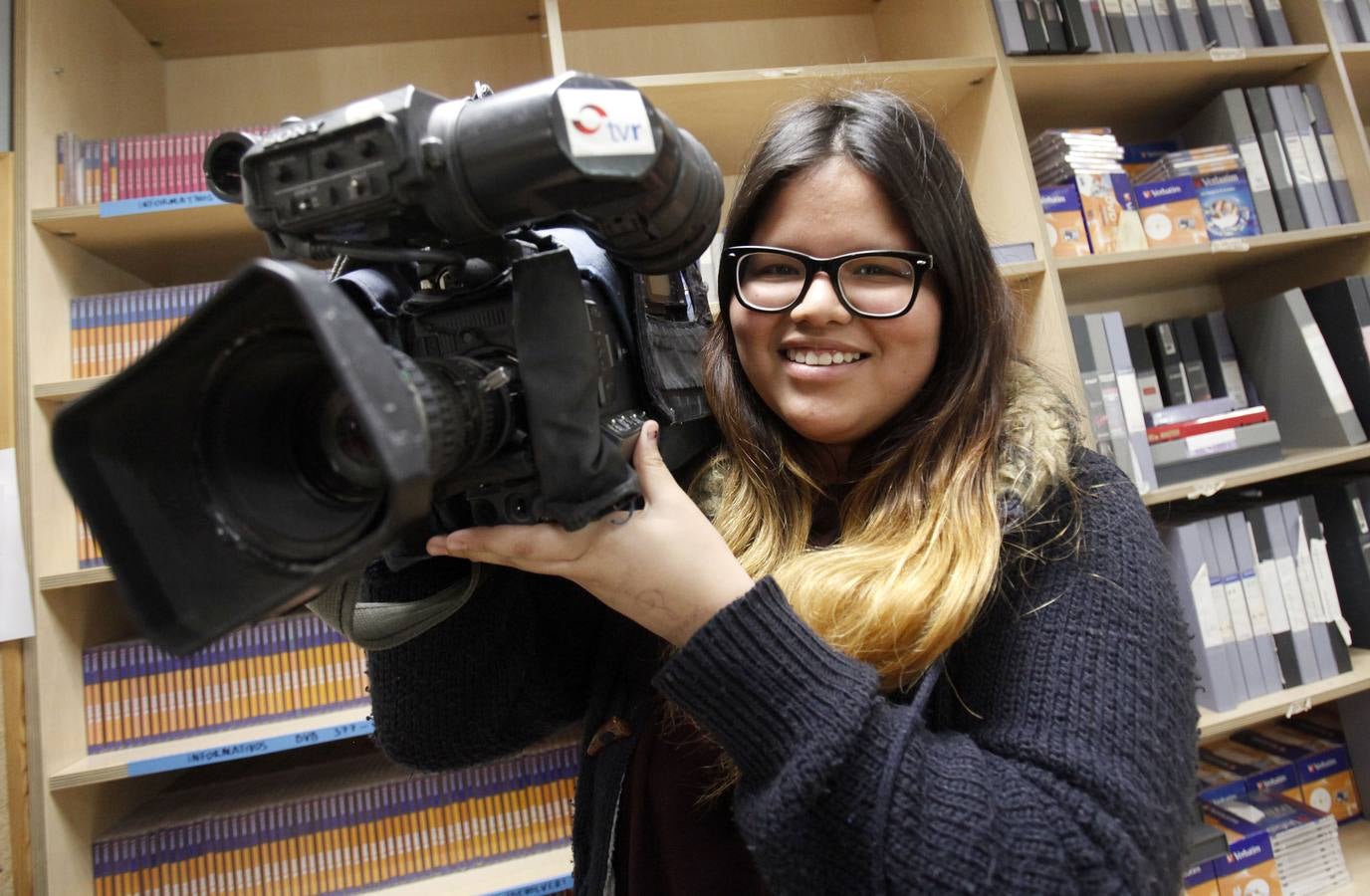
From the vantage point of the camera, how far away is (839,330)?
0.66 meters

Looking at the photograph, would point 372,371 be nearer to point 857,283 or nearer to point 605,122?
point 605,122

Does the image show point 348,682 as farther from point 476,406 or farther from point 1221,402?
point 1221,402

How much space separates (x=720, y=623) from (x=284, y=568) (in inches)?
10.8

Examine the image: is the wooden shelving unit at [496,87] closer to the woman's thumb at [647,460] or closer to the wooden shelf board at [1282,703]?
the wooden shelf board at [1282,703]

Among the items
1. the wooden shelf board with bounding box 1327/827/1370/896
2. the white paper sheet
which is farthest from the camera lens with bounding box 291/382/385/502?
the wooden shelf board with bounding box 1327/827/1370/896

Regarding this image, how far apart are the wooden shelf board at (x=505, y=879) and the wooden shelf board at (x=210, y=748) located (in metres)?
0.32

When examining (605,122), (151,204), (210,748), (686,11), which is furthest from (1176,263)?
(210,748)

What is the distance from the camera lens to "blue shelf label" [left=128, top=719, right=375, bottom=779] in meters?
1.17

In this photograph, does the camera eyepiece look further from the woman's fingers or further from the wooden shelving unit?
the wooden shelving unit

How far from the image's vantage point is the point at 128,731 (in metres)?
1.24

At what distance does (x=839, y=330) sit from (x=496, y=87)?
4.61ft

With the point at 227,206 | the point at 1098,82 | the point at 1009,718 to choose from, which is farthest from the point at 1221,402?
the point at 227,206

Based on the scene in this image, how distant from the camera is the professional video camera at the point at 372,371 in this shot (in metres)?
0.36

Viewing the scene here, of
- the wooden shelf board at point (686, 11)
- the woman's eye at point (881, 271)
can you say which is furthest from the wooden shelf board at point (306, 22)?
the woman's eye at point (881, 271)
